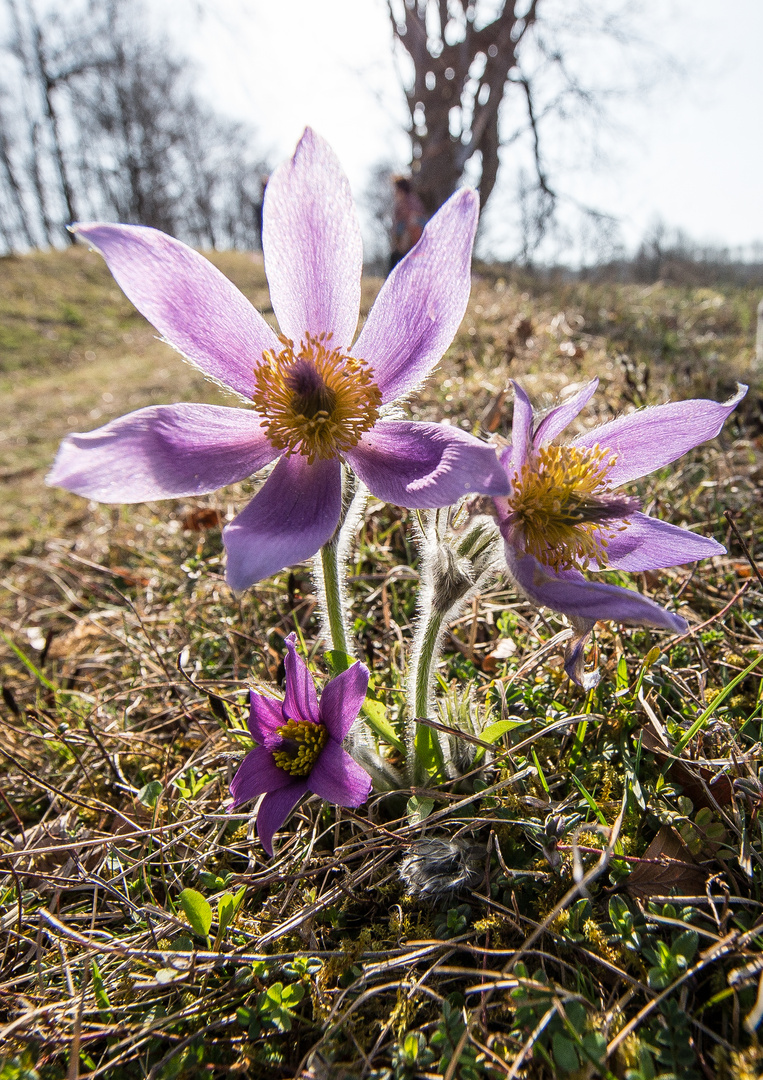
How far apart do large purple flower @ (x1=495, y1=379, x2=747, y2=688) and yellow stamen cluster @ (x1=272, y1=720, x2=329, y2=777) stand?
459 mm

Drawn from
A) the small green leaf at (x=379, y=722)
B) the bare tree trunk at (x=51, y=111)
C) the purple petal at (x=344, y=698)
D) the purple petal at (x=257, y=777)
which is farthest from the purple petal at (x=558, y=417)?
the bare tree trunk at (x=51, y=111)

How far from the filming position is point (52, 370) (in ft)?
28.4

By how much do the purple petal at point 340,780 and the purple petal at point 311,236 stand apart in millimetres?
744

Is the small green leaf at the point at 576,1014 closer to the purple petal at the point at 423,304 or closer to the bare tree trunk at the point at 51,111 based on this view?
the purple petal at the point at 423,304

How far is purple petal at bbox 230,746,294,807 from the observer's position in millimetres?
1076

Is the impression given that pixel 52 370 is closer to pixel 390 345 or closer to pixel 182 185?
pixel 390 345

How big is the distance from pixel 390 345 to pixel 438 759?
793 millimetres

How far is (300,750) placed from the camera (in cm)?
111

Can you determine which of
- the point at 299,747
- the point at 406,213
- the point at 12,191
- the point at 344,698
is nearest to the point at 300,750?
the point at 299,747

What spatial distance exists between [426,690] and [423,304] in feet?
2.29

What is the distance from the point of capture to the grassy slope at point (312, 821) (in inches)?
38.5

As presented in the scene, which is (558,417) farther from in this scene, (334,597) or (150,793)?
(150,793)

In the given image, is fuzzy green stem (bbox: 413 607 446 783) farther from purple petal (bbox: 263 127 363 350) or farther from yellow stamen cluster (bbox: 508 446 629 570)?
purple petal (bbox: 263 127 363 350)

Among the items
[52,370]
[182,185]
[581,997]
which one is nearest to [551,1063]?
[581,997]
